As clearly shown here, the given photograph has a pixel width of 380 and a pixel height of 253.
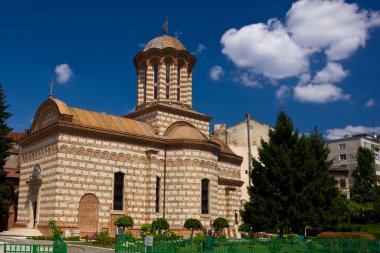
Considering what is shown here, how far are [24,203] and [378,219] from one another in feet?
103

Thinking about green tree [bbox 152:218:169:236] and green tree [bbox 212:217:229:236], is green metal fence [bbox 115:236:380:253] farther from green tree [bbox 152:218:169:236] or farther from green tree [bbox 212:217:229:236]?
green tree [bbox 212:217:229:236]

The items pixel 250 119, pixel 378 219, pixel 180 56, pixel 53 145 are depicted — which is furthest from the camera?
pixel 250 119

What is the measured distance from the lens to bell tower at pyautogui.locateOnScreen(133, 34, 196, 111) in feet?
98.6

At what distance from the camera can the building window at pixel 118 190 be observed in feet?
81.5

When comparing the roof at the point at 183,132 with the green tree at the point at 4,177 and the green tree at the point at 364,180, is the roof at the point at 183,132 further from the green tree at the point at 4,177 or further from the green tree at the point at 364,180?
the green tree at the point at 364,180

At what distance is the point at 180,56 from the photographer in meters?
30.6

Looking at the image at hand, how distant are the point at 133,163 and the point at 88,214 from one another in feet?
13.2

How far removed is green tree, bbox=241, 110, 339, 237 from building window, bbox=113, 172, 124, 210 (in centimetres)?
721

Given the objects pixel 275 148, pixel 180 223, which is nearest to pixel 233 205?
pixel 180 223

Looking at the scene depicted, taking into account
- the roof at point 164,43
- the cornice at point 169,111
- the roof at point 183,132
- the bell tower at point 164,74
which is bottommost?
the roof at point 183,132

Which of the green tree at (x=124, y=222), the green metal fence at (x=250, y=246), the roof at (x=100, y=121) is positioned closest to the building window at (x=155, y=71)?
the roof at (x=100, y=121)

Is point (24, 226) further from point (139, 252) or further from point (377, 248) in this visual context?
point (377, 248)

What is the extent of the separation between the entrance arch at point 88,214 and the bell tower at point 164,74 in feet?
27.7

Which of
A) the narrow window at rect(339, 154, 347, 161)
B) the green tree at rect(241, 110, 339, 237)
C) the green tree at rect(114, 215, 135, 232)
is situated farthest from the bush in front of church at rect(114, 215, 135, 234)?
the narrow window at rect(339, 154, 347, 161)
